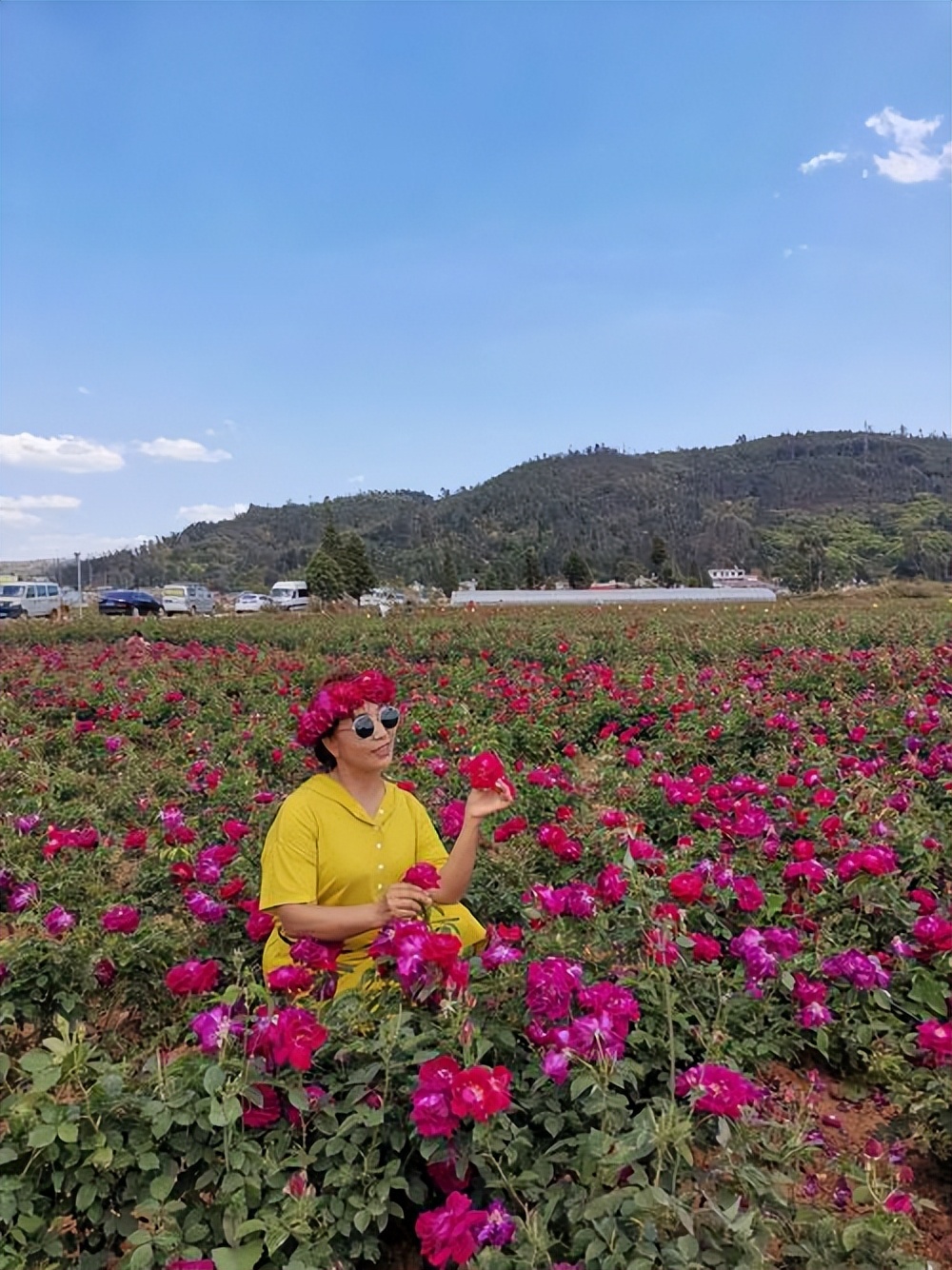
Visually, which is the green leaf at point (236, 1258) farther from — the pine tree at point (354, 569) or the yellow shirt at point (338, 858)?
the pine tree at point (354, 569)

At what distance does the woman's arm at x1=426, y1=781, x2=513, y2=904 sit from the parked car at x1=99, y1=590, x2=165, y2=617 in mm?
27433

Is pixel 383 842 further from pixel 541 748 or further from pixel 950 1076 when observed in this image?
pixel 541 748

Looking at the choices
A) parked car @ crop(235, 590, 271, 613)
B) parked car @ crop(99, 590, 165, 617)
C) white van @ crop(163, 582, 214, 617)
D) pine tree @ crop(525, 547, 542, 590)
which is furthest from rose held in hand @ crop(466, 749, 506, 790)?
pine tree @ crop(525, 547, 542, 590)

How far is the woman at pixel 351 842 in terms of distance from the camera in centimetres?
191

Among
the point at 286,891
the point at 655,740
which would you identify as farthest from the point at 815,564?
the point at 286,891

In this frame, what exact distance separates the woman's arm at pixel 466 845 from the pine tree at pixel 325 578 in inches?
1381

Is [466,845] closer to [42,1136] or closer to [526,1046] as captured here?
[526,1046]

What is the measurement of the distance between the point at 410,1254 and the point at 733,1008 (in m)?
0.76

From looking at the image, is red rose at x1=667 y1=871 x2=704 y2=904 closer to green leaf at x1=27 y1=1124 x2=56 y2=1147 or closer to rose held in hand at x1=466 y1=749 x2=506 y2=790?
rose held in hand at x1=466 y1=749 x2=506 y2=790

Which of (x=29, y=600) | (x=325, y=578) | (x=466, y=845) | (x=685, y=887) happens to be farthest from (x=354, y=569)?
(x=685, y=887)

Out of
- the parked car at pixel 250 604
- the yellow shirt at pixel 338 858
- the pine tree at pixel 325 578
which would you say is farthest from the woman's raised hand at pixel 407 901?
the pine tree at pixel 325 578

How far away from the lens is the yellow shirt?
1.96 metres

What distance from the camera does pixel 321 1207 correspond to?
129cm

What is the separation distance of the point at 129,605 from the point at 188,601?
4.70 meters
